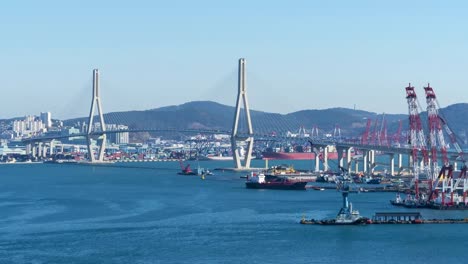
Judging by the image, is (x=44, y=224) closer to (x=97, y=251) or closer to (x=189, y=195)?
(x=97, y=251)

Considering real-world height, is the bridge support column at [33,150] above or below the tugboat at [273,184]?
above

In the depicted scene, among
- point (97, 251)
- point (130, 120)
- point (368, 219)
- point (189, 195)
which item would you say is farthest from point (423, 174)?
point (130, 120)

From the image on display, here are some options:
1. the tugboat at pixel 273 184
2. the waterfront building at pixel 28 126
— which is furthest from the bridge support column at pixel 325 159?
the waterfront building at pixel 28 126

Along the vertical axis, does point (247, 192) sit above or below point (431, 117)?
below

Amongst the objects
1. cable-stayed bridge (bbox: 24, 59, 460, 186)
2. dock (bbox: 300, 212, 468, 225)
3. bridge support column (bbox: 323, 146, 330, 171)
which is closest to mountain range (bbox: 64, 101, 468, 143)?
cable-stayed bridge (bbox: 24, 59, 460, 186)

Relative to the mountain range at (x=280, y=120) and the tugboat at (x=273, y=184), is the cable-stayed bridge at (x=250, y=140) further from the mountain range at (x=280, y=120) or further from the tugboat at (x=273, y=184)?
the mountain range at (x=280, y=120)

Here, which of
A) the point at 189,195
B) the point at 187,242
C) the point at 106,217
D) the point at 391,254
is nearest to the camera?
the point at 391,254

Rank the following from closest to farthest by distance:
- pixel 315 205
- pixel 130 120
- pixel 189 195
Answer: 1. pixel 315 205
2. pixel 189 195
3. pixel 130 120

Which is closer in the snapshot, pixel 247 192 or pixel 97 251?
pixel 97 251
